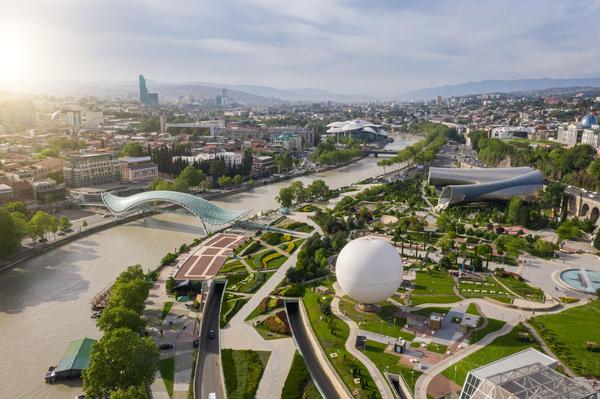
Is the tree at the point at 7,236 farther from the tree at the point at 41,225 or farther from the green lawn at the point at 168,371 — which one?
the green lawn at the point at 168,371

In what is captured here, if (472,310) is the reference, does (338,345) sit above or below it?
below

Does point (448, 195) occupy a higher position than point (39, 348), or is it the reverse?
point (448, 195)

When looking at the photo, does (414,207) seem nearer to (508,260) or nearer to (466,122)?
(508,260)

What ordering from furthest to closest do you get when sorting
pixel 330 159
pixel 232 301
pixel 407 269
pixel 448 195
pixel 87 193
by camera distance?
pixel 330 159
pixel 87 193
pixel 448 195
pixel 407 269
pixel 232 301

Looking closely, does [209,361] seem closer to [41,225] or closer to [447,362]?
[447,362]

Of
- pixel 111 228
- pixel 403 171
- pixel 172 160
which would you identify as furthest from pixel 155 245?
pixel 403 171

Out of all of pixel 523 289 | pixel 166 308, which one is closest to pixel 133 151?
pixel 166 308
